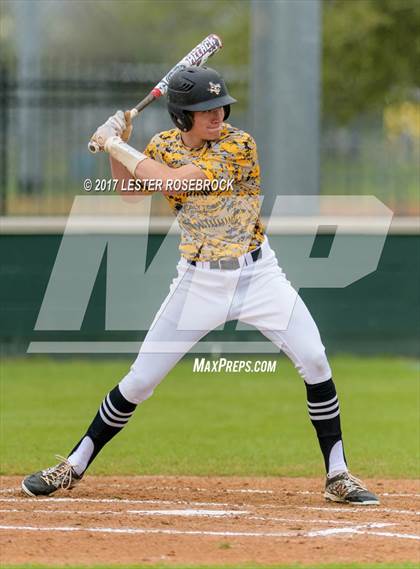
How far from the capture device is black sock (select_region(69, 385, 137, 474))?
23.2 ft

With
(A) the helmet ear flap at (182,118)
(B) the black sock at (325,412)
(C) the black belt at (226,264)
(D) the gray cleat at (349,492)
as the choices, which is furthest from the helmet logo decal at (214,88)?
(D) the gray cleat at (349,492)

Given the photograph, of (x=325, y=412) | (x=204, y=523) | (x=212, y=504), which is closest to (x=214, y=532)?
(x=204, y=523)

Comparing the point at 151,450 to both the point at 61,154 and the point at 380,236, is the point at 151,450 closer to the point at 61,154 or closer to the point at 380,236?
the point at 380,236

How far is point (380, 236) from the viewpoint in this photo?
12836 mm

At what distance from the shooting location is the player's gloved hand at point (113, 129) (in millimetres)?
7016

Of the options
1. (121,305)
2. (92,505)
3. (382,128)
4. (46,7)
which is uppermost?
(92,505)

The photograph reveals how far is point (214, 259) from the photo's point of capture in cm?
693

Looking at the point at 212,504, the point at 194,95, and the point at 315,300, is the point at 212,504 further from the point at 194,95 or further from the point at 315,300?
the point at 315,300

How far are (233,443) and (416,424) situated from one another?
63.7 inches

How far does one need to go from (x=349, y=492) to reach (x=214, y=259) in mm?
1414

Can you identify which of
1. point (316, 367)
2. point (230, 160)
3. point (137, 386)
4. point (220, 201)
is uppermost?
point (230, 160)

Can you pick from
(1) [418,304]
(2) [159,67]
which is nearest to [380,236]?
(1) [418,304]

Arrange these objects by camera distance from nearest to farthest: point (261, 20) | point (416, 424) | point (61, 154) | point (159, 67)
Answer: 1. point (416, 424)
2. point (261, 20)
3. point (61, 154)
4. point (159, 67)

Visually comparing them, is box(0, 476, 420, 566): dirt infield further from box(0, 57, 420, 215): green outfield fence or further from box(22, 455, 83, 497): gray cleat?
box(0, 57, 420, 215): green outfield fence
